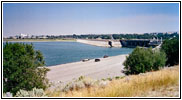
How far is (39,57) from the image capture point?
43.5 ft

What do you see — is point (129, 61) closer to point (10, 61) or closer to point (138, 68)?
point (138, 68)

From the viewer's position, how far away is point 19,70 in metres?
11.2

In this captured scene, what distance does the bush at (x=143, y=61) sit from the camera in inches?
675

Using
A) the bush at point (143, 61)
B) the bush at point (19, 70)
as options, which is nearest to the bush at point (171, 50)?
the bush at point (143, 61)

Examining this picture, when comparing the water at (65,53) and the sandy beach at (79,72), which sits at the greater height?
the water at (65,53)

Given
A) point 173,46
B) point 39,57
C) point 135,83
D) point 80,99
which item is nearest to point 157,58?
point 173,46

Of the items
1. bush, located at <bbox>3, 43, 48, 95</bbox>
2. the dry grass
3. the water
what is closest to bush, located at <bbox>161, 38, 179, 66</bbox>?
bush, located at <bbox>3, 43, 48, 95</bbox>

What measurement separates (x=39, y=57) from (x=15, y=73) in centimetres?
239

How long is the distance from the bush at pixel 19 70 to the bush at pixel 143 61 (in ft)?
23.7

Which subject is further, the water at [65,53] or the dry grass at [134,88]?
the water at [65,53]

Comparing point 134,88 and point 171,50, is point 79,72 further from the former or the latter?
point 134,88

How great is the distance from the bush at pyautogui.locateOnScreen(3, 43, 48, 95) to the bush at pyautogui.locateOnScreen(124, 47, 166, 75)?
7233 millimetres

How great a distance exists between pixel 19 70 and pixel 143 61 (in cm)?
931

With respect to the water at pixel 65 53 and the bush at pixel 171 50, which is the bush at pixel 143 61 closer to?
the bush at pixel 171 50
